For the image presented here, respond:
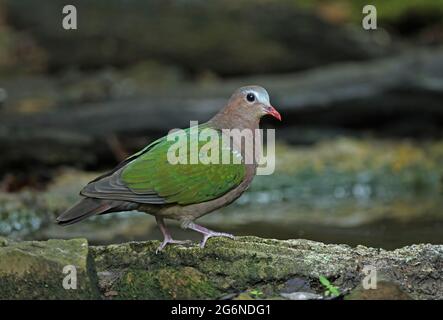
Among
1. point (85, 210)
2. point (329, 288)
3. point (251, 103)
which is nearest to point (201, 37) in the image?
Answer: point (251, 103)

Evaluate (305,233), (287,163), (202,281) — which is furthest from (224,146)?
(287,163)

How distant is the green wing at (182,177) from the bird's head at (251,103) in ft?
1.49

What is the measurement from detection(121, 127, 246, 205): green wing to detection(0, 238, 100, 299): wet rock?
0.73 m

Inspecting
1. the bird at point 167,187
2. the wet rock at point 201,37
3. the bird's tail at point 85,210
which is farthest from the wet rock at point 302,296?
the wet rock at point 201,37

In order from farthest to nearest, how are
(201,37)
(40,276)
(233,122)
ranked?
(201,37)
(233,122)
(40,276)

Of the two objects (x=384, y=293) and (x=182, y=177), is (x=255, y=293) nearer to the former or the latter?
(x=384, y=293)

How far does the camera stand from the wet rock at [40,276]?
4.57 m

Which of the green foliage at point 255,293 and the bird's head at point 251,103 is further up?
the bird's head at point 251,103

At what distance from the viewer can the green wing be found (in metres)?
5.25

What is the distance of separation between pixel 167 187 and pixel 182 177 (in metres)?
0.10

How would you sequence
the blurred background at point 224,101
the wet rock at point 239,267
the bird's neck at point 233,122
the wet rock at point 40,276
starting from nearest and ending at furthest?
the wet rock at point 40,276 < the wet rock at point 239,267 < the bird's neck at point 233,122 < the blurred background at point 224,101

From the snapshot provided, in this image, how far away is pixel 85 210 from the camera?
5.20 m

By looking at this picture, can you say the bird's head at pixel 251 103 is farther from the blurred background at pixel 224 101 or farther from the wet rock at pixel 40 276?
the blurred background at pixel 224 101

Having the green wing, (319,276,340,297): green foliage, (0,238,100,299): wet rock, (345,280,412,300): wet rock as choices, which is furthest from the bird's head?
(345,280,412,300): wet rock
